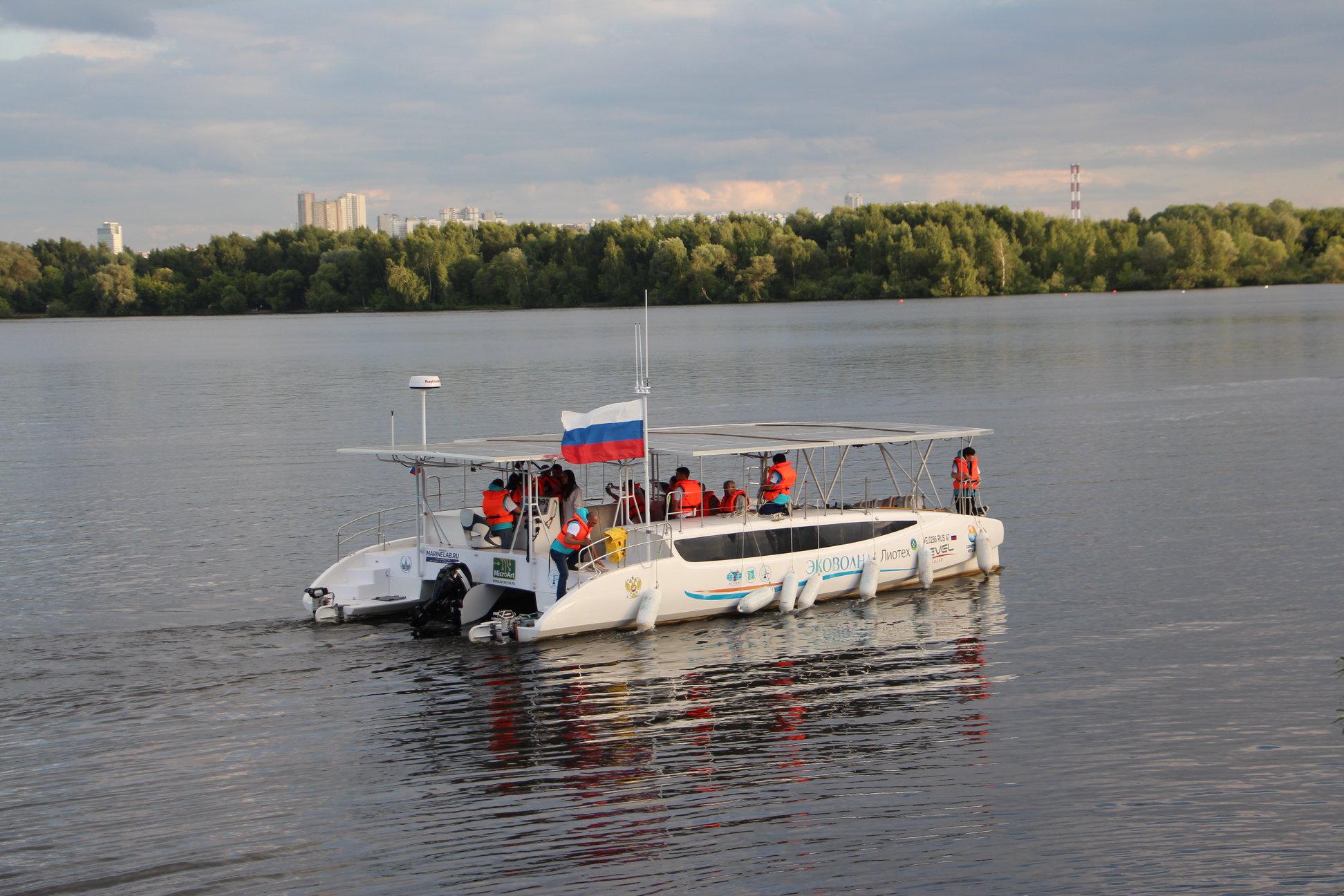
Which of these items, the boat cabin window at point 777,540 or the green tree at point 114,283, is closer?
the boat cabin window at point 777,540

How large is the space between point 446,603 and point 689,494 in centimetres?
415

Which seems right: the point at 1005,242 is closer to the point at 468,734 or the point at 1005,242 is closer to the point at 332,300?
the point at 332,300

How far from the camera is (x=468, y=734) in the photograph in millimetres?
16656

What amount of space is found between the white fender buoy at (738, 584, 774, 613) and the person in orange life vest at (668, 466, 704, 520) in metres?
1.63

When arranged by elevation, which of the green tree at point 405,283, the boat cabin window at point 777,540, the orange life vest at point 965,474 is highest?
the green tree at point 405,283

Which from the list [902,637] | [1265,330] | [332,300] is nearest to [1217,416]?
[902,637]

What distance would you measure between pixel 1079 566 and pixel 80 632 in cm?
1726

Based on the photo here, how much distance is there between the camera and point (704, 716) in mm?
17406

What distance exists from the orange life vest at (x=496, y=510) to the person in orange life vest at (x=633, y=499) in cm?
172

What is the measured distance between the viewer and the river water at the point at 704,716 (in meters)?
13.1

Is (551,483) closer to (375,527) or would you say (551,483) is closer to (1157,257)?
(375,527)

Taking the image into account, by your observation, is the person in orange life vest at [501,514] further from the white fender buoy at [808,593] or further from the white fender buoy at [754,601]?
the white fender buoy at [808,593]

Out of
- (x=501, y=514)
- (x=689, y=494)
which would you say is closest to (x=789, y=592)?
(x=689, y=494)

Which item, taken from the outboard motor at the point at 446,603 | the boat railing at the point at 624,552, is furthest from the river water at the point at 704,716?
the boat railing at the point at 624,552
